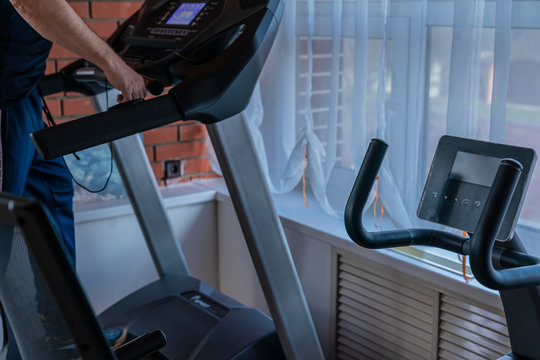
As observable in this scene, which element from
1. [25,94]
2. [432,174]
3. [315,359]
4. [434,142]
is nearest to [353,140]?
[434,142]

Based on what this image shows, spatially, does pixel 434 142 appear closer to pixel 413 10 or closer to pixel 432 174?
pixel 413 10

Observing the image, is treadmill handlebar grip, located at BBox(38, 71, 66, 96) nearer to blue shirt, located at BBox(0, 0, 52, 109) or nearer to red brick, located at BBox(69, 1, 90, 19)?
blue shirt, located at BBox(0, 0, 52, 109)

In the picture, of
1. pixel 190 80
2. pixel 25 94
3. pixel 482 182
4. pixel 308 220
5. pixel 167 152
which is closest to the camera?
pixel 482 182

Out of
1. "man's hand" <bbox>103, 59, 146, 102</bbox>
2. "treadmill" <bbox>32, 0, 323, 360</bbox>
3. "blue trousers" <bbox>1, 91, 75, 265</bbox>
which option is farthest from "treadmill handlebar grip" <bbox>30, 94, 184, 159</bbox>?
"blue trousers" <bbox>1, 91, 75, 265</bbox>

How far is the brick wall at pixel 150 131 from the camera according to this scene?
253 cm

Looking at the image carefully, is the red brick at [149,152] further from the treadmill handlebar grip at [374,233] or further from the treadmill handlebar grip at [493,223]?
the treadmill handlebar grip at [493,223]

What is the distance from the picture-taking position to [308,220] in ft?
7.38

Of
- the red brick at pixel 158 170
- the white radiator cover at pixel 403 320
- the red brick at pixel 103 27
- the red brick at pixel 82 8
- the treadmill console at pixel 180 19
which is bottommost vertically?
the white radiator cover at pixel 403 320

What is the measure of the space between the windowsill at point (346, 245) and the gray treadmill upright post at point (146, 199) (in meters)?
0.35

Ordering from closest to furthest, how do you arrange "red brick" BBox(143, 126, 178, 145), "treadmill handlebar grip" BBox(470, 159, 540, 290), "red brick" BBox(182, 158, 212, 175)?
"treadmill handlebar grip" BBox(470, 159, 540, 290), "red brick" BBox(143, 126, 178, 145), "red brick" BBox(182, 158, 212, 175)

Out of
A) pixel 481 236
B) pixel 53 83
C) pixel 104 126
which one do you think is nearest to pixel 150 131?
pixel 53 83

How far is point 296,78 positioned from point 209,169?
0.75m

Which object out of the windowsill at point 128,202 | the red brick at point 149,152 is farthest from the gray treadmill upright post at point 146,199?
the red brick at point 149,152

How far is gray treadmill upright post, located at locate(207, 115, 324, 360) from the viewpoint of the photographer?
1.67m
